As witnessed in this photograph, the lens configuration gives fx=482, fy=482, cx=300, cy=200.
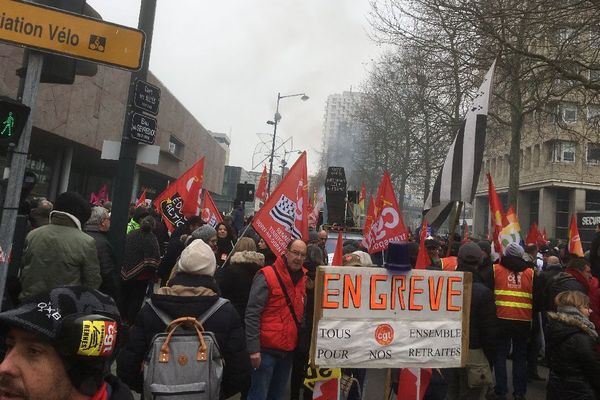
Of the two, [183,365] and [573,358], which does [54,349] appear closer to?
[183,365]

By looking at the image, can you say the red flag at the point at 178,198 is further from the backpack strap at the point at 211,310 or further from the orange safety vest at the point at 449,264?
the backpack strap at the point at 211,310

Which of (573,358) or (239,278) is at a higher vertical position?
(239,278)

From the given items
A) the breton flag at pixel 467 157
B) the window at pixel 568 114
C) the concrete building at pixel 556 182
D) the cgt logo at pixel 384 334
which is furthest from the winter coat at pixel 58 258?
the concrete building at pixel 556 182

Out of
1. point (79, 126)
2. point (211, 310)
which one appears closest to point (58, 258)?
point (211, 310)

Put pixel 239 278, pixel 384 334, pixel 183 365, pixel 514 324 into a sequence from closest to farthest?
pixel 183 365 → pixel 384 334 → pixel 239 278 → pixel 514 324

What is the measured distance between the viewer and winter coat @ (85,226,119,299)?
447 centimetres

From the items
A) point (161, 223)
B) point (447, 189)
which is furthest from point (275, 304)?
point (161, 223)

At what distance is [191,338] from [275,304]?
1.46m

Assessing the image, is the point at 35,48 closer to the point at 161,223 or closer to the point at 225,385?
the point at 225,385

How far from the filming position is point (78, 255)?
4098 mm

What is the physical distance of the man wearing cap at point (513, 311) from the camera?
586cm

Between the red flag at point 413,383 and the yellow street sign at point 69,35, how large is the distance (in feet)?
11.0

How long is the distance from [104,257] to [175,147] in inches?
1152

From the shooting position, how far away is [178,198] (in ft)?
31.7
